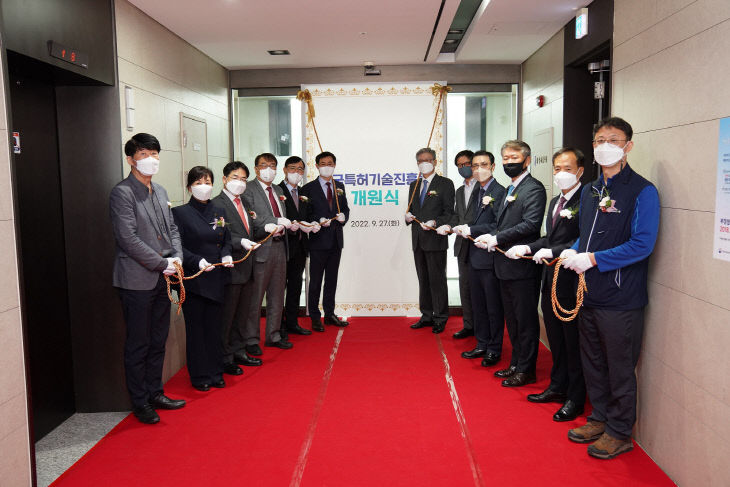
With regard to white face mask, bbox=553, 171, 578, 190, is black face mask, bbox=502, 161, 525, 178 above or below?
above

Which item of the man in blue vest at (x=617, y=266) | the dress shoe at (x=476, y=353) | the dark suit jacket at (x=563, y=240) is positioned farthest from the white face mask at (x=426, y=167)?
the man in blue vest at (x=617, y=266)

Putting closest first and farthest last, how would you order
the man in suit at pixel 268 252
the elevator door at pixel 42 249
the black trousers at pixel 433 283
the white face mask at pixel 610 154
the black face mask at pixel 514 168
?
the white face mask at pixel 610 154 < the elevator door at pixel 42 249 < the black face mask at pixel 514 168 < the man in suit at pixel 268 252 < the black trousers at pixel 433 283

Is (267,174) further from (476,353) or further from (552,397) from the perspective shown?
(552,397)

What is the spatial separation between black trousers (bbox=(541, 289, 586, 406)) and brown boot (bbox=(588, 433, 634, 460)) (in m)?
0.51

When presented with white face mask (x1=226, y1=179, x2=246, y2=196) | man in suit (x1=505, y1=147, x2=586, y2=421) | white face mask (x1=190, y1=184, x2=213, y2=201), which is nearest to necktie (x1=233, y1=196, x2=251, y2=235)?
white face mask (x1=226, y1=179, x2=246, y2=196)

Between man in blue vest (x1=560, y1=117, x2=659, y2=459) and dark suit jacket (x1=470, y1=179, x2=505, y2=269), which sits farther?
dark suit jacket (x1=470, y1=179, x2=505, y2=269)

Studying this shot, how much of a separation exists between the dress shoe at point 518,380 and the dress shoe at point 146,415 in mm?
2442

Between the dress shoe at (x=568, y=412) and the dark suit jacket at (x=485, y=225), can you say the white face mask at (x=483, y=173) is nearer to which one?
the dark suit jacket at (x=485, y=225)

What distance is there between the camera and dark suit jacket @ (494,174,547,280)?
4.11 meters

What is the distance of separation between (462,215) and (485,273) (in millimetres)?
902

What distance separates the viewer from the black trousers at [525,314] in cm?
421

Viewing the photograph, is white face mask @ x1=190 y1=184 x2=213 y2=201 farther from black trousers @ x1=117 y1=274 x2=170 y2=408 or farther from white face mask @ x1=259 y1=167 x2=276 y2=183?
white face mask @ x1=259 y1=167 x2=276 y2=183

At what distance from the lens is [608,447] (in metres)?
3.11

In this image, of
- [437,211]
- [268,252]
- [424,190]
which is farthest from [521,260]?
[268,252]
